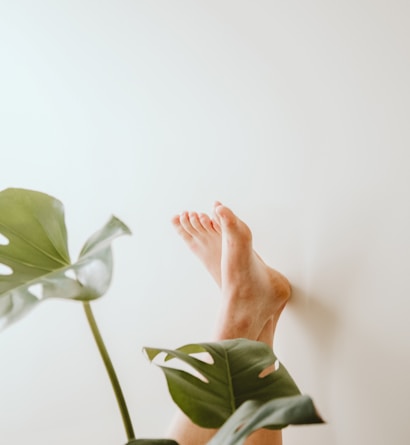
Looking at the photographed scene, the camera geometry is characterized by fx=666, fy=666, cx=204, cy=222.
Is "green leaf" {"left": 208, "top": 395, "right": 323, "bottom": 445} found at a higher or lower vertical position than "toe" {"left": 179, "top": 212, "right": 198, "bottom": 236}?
lower

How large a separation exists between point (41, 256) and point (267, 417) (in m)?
0.37

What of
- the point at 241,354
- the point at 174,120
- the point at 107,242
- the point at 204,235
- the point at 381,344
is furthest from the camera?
the point at 174,120

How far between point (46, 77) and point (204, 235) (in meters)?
0.63

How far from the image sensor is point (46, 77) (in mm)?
1726

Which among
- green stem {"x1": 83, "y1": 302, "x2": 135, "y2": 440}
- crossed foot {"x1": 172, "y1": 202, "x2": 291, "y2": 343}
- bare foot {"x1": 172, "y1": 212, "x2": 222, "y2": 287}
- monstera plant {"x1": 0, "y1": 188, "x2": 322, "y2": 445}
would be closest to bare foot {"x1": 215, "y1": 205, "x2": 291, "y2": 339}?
crossed foot {"x1": 172, "y1": 202, "x2": 291, "y2": 343}

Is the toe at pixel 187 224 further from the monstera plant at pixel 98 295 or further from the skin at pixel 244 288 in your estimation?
the monstera plant at pixel 98 295

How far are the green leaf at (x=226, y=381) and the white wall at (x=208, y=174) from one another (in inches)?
23.7

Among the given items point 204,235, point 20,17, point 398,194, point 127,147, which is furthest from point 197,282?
point 20,17

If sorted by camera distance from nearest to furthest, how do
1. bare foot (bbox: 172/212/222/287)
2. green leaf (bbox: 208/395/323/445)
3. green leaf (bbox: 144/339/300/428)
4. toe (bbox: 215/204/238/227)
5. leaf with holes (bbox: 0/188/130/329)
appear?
1. green leaf (bbox: 208/395/323/445)
2. leaf with holes (bbox: 0/188/130/329)
3. green leaf (bbox: 144/339/300/428)
4. toe (bbox: 215/204/238/227)
5. bare foot (bbox: 172/212/222/287)

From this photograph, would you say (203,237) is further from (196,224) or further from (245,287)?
(245,287)

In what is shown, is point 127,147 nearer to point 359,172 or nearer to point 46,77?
point 46,77

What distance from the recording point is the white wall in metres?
1.35

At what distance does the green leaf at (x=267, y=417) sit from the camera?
568 mm

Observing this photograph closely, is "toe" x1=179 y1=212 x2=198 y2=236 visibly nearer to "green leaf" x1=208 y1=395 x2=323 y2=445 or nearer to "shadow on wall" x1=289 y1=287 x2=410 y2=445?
"shadow on wall" x1=289 y1=287 x2=410 y2=445
